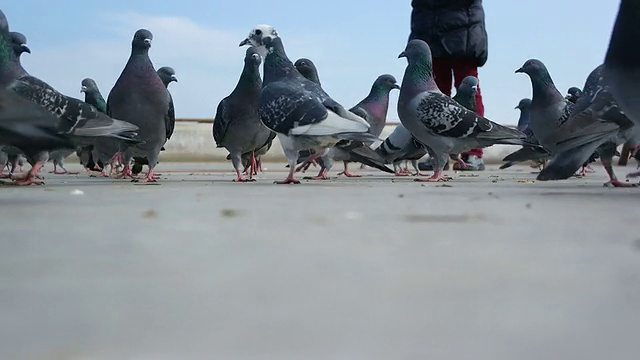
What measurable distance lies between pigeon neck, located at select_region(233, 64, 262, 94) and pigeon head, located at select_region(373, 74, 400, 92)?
6.31 ft

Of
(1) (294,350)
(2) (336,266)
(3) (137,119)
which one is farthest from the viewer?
(3) (137,119)

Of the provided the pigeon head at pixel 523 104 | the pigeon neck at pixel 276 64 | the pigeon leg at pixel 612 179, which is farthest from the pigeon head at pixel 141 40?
the pigeon head at pixel 523 104

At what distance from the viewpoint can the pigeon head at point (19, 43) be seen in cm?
584

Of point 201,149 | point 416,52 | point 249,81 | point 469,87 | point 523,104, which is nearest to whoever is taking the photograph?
point 249,81

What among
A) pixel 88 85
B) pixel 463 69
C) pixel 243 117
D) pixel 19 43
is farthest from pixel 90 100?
pixel 463 69

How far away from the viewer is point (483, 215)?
8.44 ft

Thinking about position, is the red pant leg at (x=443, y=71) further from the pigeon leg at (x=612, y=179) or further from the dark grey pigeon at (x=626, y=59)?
the dark grey pigeon at (x=626, y=59)

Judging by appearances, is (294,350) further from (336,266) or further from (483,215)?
(483,215)

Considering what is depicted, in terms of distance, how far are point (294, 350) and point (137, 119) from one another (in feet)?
15.2

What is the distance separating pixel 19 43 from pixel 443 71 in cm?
451

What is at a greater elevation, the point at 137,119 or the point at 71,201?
the point at 137,119

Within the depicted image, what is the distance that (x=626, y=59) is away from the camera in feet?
10.7

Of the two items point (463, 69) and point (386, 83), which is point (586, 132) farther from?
point (463, 69)

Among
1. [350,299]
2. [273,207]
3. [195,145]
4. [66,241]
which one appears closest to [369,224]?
[273,207]
